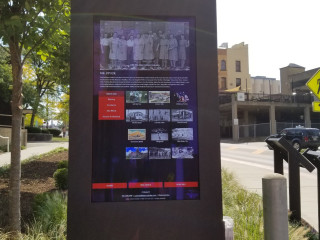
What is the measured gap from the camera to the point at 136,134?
276 cm

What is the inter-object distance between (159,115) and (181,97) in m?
0.25

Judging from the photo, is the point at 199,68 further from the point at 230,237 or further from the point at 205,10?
the point at 230,237

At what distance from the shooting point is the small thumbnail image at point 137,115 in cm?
276

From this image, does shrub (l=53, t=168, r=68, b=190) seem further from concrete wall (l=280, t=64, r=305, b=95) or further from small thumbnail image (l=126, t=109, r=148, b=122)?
concrete wall (l=280, t=64, r=305, b=95)

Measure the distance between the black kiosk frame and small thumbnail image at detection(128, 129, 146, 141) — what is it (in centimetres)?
1

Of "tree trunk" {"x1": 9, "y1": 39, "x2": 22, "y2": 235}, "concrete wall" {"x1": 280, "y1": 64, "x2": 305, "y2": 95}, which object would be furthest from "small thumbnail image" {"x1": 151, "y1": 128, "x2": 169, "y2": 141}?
"concrete wall" {"x1": 280, "y1": 64, "x2": 305, "y2": 95}

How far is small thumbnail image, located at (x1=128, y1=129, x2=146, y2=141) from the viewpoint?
2752mm

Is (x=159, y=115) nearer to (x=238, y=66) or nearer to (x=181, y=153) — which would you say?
(x=181, y=153)

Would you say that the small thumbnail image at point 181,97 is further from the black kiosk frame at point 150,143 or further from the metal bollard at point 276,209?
the metal bollard at point 276,209

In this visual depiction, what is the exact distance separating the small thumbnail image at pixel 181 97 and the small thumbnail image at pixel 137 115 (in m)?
0.28

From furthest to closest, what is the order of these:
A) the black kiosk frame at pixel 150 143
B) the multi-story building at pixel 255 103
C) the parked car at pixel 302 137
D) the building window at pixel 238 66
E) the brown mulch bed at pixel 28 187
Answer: the building window at pixel 238 66, the multi-story building at pixel 255 103, the parked car at pixel 302 137, the brown mulch bed at pixel 28 187, the black kiosk frame at pixel 150 143

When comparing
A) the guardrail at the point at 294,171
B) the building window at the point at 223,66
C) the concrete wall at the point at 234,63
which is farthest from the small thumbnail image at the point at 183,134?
the concrete wall at the point at 234,63

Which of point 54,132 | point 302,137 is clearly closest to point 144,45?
point 302,137

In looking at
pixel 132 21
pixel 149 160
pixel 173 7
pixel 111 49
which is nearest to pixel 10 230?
pixel 149 160
